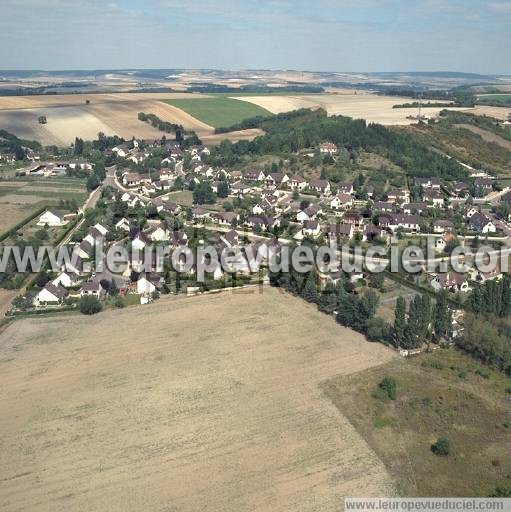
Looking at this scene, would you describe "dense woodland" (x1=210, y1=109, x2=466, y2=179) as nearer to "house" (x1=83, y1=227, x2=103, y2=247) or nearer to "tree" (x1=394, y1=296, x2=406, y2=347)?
"house" (x1=83, y1=227, x2=103, y2=247)

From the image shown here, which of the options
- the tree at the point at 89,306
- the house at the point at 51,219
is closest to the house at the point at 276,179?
the house at the point at 51,219

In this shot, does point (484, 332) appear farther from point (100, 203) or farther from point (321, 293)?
point (100, 203)

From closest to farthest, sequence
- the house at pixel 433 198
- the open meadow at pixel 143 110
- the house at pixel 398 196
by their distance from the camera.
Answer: the house at pixel 398 196
the house at pixel 433 198
the open meadow at pixel 143 110

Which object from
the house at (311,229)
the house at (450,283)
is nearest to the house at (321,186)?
the house at (311,229)

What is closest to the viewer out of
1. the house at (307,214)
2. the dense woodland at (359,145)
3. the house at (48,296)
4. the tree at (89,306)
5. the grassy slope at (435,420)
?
the grassy slope at (435,420)

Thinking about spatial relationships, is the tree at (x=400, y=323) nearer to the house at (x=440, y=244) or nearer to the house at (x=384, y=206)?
the house at (x=440, y=244)

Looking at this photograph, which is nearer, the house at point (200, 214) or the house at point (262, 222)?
the house at point (262, 222)

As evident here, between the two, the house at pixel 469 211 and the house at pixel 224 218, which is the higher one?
the house at pixel 469 211

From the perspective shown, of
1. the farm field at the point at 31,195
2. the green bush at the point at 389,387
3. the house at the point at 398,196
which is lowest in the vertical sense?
the green bush at the point at 389,387
